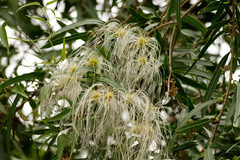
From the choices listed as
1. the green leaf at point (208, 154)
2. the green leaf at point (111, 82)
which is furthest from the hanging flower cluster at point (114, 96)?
the green leaf at point (208, 154)

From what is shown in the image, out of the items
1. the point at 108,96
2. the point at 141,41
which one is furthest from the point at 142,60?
the point at 108,96

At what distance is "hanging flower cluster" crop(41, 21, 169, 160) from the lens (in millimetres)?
1058

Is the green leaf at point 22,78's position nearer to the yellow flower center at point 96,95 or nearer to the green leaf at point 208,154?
the yellow flower center at point 96,95

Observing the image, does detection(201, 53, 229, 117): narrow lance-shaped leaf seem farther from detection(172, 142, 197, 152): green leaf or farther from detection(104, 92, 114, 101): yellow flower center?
detection(104, 92, 114, 101): yellow flower center

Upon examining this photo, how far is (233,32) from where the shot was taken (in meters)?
1.18

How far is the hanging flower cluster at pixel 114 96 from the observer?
1058 millimetres

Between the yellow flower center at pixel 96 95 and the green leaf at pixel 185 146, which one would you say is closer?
the yellow flower center at pixel 96 95

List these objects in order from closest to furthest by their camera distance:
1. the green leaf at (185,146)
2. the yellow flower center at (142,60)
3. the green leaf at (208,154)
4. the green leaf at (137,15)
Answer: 1. the green leaf at (208,154)
2. the yellow flower center at (142,60)
3. the green leaf at (185,146)
4. the green leaf at (137,15)

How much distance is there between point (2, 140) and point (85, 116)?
600 millimetres

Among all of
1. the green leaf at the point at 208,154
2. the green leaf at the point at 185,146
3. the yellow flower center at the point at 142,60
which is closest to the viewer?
the green leaf at the point at 208,154

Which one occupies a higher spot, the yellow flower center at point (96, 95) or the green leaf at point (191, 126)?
the yellow flower center at point (96, 95)

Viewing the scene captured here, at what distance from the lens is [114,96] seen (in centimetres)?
106

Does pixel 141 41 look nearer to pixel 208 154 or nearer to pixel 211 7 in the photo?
pixel 211 7

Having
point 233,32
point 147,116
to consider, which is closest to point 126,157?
point 147,116
